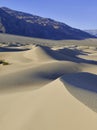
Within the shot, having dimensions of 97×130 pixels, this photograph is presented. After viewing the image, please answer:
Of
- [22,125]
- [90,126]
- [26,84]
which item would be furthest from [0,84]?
[90,126]

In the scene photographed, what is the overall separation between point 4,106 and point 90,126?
186 inches

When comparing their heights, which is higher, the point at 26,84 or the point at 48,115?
the point at 48,115

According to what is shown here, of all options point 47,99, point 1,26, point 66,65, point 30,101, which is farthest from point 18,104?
point 1,26

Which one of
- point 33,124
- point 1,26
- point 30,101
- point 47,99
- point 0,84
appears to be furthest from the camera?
point 1,26

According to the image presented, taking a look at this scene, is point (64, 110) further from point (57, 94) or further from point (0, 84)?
point (0, 84)

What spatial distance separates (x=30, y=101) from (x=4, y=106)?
879 mm

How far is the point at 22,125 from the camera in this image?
8.92 m

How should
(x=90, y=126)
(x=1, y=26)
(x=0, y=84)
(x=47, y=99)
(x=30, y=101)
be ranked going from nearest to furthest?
(x=90, y=126)
(x=47, y=99)
(x=30, y=101)
(x=0, y=84)
(x=1, y=26)

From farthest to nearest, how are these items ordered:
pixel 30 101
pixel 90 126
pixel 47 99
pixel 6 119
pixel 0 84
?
1. pixel 0 84
2. pixel 30 101
3. pixel 47 99
4. pixel 6 119
5. pixel 90 126

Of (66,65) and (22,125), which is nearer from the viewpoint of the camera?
(22,125)

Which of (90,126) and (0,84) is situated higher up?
(90,126)

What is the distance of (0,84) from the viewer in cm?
1677

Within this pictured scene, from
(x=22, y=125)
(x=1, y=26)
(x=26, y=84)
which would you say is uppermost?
(x=22, y=125)

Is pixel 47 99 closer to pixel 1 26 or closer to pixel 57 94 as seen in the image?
pixel 57 94
